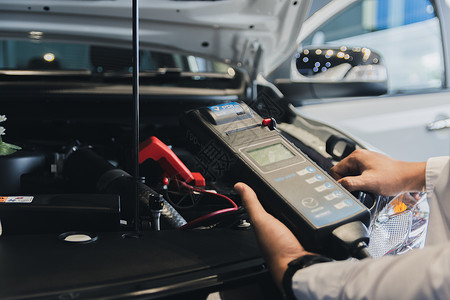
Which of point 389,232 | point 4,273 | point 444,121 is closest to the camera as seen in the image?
point 4,273

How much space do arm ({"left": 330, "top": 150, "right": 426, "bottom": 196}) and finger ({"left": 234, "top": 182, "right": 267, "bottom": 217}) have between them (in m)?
0.22

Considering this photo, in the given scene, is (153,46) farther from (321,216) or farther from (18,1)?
(321,216)

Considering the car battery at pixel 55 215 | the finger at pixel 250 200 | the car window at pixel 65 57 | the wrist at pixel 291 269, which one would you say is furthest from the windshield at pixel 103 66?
the wrist at pixel 291 269

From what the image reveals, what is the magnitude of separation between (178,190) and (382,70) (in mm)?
1205

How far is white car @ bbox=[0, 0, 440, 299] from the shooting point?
0.54 m

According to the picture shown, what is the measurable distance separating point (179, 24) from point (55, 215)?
0.89m

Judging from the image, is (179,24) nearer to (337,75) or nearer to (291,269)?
(337,75)

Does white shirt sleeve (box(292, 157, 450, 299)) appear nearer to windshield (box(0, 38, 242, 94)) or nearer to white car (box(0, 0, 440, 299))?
white car (box(0, 0, 440, 299))

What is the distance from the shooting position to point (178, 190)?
80 centimetres

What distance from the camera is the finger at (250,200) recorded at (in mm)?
554

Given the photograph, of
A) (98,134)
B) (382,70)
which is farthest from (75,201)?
(382,70)

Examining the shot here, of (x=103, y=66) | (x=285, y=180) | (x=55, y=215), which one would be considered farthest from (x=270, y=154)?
(x=103, y=66)

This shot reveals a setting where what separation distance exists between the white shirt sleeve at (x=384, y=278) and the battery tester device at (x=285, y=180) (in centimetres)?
5

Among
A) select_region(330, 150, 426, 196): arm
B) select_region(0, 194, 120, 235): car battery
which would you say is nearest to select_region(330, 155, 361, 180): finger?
select_region(330, 150, 426, 196): arm
